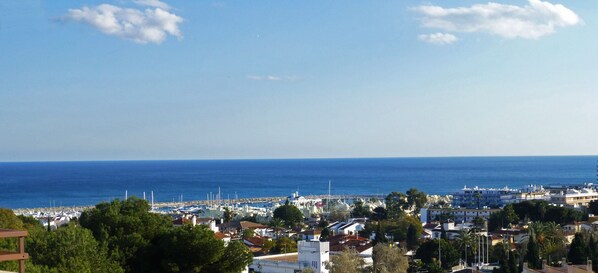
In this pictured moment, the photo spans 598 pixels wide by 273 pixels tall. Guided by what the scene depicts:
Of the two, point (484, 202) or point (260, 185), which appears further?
point (260, 185)

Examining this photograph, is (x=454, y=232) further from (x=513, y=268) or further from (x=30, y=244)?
(x=30, y=244)

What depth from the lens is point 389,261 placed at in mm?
29844

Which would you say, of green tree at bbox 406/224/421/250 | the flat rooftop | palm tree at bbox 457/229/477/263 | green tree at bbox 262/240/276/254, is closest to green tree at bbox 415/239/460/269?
palm tree at bbox 457/229/477/263

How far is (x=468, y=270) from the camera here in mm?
31812

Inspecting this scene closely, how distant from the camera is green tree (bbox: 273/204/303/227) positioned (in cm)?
5777

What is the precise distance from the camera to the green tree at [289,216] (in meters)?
57.8

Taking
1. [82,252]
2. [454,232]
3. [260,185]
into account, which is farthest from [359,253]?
[260,185]

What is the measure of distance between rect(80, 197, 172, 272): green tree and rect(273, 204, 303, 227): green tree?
1340 inches

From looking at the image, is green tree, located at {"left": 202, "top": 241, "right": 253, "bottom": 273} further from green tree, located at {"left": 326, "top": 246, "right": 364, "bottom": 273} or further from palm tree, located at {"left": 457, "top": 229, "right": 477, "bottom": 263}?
palm tree, located at {"left": 457, "top": 229, "right": 477, "bottom": 263}

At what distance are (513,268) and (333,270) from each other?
6.89m

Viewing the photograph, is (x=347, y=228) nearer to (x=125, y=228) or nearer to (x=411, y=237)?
(x=411, y=237)

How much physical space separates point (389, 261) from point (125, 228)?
11828mm

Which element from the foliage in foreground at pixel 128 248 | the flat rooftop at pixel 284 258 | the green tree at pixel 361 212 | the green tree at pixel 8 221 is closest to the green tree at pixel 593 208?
the green tree at pixel 361 212

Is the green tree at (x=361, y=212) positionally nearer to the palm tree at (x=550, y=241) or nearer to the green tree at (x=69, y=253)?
the palm tree at (x=550, y=241)
